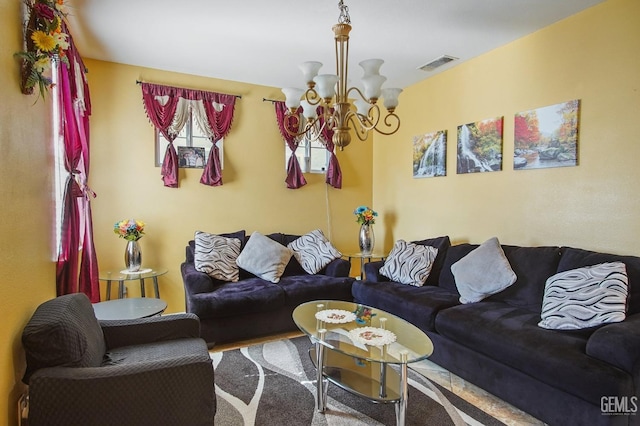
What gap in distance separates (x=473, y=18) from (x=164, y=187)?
344 cm

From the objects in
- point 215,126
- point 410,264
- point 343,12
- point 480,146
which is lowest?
point 410,264

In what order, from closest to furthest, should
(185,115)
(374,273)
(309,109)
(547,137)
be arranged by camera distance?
(309,109)
(547,137)
(374,273)
(185,115)

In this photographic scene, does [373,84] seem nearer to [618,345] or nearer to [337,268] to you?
[618,345]

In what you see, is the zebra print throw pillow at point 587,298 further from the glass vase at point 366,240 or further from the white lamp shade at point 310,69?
the glass vase at point 366,240

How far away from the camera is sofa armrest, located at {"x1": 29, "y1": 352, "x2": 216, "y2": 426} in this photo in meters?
1.51

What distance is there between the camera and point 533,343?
225cm

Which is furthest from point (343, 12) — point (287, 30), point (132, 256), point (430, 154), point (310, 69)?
point (132, 256)

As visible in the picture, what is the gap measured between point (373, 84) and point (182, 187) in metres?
2.70

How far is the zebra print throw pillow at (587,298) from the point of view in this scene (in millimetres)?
2232

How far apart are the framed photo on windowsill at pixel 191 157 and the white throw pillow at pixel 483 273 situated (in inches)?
119

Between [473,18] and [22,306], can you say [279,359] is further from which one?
[473,18]

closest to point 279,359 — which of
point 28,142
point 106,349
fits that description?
point 106,349

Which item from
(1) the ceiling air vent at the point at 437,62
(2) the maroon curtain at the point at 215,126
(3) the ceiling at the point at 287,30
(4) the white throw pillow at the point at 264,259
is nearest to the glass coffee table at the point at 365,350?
(4) the white throw pillow at the point at 264,259

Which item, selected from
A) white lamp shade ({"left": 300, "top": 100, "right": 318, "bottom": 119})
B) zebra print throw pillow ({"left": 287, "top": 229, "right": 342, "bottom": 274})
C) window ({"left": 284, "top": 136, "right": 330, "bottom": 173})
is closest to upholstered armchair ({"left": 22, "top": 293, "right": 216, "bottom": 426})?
white lamp shade ({"left": 300, "top": 100, "right": 318, "bottom": 119})
